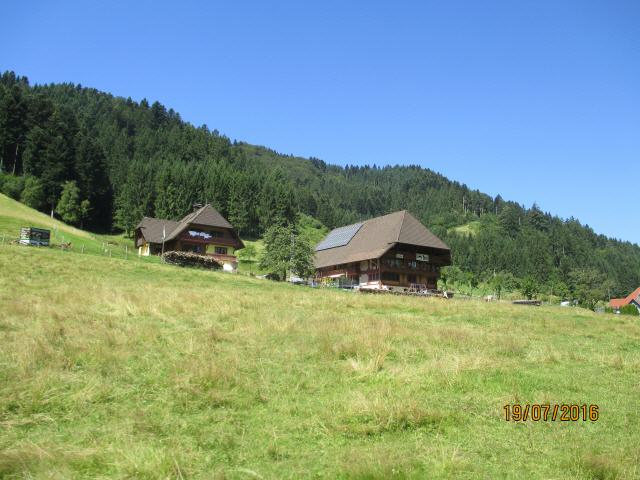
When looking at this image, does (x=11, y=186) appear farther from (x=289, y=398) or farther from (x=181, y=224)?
(x=289, y=398)

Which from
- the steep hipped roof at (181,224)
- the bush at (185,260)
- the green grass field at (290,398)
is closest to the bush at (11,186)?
the steep hipped roof at (181,224)

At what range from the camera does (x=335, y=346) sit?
498 inches

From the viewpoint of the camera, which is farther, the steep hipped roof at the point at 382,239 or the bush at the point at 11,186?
the bush at the point at 11,186

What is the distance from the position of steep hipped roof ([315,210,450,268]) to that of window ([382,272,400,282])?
3088mm

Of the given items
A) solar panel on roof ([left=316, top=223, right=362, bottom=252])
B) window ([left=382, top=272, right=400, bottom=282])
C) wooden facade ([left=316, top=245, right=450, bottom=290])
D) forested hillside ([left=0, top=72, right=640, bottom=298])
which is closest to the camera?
window ([left=382, top=272, right=400, bottom=282])

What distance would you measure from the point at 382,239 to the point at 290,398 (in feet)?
193

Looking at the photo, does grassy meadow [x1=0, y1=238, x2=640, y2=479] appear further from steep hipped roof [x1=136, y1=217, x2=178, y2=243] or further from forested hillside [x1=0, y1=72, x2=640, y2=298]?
forested hillside [x1=0, y1=72, x2=640, y2=298]

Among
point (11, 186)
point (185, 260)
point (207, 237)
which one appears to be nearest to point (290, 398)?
point (185, 260)

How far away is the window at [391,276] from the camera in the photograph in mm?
64688

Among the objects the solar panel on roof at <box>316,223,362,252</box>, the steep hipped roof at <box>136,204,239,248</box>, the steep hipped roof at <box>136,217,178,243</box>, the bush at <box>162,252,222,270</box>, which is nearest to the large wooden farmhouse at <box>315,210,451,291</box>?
the solar panel on roof at <box>316,223,362,252</box>

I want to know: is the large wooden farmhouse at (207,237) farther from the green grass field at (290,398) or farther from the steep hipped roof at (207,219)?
the green grass field at (290,398)

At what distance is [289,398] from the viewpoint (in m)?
9.20

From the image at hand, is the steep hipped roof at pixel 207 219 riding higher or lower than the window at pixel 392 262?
higher

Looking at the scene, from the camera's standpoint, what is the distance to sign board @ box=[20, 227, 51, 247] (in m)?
45.7
